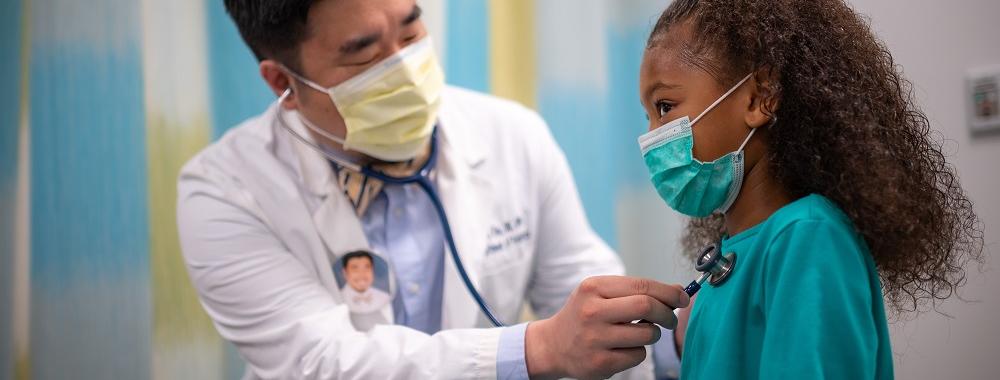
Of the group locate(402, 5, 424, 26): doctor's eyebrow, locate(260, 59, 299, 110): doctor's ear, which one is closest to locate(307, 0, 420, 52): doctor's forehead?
locate(402, 5, 424, 26): doctor's eyebrow

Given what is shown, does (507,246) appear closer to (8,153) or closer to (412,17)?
(412,17)

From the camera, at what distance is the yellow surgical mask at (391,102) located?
1.33 metres

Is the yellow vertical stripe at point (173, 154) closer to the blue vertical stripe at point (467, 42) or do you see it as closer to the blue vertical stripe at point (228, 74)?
the blue vertical stripe at point (228, 74)

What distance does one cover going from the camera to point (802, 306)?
0.73 meters

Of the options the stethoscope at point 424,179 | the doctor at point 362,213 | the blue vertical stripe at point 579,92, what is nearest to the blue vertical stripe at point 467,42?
the blue vertical stripe at point 579,92

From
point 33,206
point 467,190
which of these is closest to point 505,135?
point 467,190

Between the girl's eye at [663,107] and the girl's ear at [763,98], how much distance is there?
0.28 feet

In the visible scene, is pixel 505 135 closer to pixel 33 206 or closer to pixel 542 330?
pixel 542 330

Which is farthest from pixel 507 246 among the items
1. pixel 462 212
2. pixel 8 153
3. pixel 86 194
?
pixel 8 153

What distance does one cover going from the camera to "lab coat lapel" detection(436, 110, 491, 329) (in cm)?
140

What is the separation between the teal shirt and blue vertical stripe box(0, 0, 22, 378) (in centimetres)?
123

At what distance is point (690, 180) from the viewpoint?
0.87 meters

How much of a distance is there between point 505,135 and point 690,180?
76 centimetres

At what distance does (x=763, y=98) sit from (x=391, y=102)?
2.22ft
